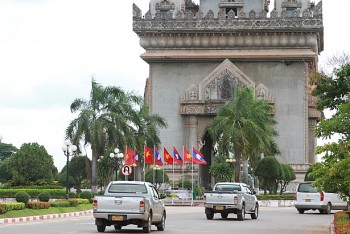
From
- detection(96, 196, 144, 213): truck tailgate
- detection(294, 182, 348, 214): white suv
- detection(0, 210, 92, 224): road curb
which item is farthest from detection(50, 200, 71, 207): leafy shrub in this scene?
detection(96, 196, 144, 213): truck tailgate

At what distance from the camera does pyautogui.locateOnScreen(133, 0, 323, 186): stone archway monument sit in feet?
235

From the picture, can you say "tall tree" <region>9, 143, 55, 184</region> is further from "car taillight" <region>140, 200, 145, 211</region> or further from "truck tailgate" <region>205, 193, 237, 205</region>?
"car taillight" <region>140, 200, 145, 211</region>

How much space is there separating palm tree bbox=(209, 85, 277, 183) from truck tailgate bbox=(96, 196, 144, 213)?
105ft

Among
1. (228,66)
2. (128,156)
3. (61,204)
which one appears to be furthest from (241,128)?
(61,204)

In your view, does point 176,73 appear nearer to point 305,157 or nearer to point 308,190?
point 305,157

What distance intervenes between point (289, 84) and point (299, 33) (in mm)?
4126

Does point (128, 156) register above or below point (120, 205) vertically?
above

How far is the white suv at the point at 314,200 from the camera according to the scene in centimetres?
4378

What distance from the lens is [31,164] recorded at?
68875mm

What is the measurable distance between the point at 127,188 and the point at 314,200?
18.7m

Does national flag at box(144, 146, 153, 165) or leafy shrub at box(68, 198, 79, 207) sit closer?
leafy shrub at box(68, 198, 79, 207)

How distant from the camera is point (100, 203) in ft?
85.8

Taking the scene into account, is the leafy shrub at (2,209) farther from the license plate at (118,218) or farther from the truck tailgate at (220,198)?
the truck tailgate at (220,198)

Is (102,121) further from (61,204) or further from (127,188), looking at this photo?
(127,188)
